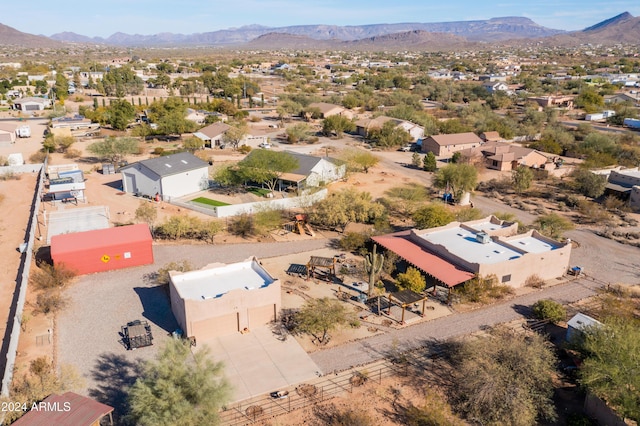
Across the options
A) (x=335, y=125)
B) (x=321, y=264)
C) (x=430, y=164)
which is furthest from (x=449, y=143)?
(x=321, y=264)

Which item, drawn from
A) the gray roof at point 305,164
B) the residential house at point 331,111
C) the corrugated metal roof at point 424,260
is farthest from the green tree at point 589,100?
the corrugated metal roof at point 424,260

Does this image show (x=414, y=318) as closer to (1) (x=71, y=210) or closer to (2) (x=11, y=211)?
(1) (x=71, y=210)

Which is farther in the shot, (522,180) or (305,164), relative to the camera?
(305,164)

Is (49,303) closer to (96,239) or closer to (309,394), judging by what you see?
(96,239)

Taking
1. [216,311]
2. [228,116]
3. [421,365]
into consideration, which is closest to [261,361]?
[216,311]

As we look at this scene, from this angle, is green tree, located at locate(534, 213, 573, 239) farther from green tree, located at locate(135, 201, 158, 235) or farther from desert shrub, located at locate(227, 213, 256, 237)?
green tree, located at locate(135, 201, 158, 235)

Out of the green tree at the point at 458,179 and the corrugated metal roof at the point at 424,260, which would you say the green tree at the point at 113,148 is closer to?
the corrugated metal roof at the point at 424,260

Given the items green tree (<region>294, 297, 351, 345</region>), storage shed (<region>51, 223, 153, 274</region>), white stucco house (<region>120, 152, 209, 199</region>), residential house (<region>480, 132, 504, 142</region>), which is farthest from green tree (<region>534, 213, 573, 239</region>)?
residential house (<region>480, 132, 504, 142</region>)
